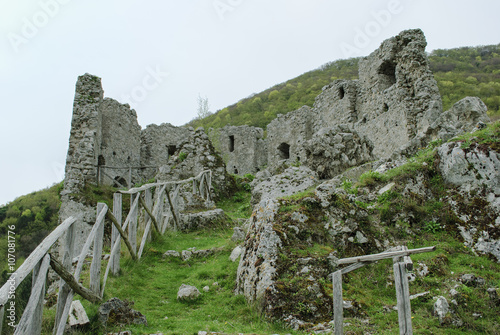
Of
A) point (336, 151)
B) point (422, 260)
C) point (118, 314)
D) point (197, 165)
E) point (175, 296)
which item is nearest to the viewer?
point (118, 314)

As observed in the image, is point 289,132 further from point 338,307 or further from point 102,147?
point 338,307

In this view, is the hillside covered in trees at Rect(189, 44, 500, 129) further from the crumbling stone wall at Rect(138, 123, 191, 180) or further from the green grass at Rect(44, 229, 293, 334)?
the green grass at Rect(44, 229, 293, 334)

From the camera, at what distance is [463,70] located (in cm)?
4247

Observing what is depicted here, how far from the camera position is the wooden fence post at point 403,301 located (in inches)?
138

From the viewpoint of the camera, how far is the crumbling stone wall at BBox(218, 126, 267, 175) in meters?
28.2

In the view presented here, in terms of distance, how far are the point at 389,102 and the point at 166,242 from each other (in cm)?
1150

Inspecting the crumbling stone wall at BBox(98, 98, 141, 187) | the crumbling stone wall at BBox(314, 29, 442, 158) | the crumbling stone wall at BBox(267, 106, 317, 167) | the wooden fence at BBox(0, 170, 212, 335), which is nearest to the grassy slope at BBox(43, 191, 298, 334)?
the wooden fence at BBox(0, 170, 212, 335)

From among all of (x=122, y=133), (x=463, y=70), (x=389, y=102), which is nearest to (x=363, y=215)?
(x=389, y=102)

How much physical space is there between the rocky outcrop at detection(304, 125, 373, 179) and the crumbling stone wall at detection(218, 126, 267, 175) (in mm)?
15231

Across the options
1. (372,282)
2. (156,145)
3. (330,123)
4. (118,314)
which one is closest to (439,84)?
(330,123)

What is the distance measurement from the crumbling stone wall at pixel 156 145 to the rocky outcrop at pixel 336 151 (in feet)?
41.9

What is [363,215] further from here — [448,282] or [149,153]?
[149,153]

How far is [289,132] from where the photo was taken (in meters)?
24.2

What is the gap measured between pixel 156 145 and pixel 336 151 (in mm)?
15623
